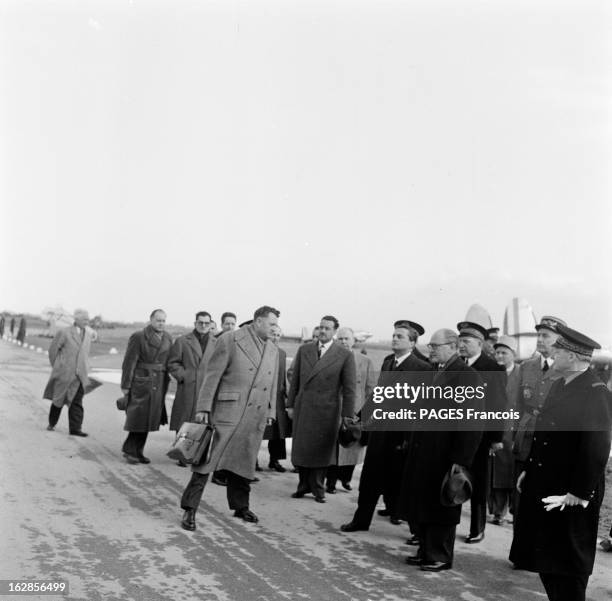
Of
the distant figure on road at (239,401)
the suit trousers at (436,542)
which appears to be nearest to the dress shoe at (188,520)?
the distant figure on road at (239,401)

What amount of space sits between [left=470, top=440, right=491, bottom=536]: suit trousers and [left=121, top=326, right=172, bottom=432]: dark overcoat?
14.6 feet

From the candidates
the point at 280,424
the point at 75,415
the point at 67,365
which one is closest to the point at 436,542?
the point at 280,424

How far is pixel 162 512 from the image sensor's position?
6.76 metres

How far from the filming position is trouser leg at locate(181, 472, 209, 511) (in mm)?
6316

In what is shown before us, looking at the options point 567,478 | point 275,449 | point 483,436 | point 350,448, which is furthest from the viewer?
point 275,449

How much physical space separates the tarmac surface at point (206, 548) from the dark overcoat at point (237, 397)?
1.93 ft

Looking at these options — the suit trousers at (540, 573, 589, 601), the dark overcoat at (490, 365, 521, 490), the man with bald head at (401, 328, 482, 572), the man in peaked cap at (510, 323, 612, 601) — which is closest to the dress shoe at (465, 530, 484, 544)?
the man with bald head at (401, 328, 482, 572)

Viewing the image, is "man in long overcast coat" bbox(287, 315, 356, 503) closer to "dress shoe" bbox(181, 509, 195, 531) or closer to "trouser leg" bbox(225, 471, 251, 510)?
"trouser leg" bbox(225, 471, 251, 510)

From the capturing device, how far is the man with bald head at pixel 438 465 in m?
5.59

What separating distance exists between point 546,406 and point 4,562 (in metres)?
3.66

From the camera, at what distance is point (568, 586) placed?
4.39 m

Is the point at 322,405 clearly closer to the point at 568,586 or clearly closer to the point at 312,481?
the point at 312,481

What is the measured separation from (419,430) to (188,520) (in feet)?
6.73

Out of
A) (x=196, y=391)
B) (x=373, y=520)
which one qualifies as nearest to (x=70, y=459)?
(x=196, y=391)
